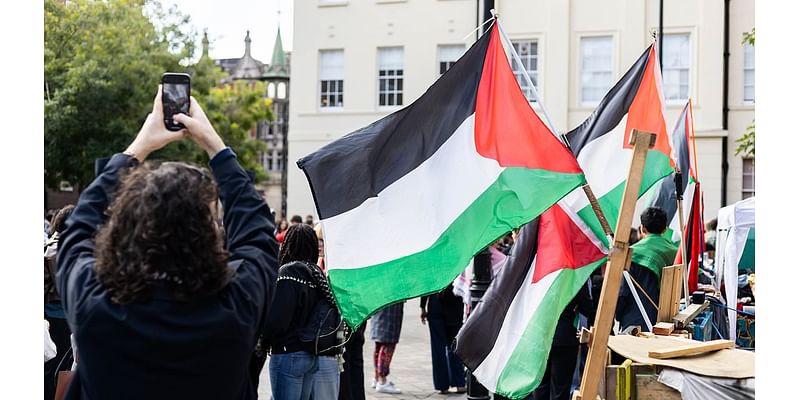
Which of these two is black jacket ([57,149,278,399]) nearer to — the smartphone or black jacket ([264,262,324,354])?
the smartphone

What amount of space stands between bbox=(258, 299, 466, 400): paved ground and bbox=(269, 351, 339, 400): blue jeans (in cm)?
362

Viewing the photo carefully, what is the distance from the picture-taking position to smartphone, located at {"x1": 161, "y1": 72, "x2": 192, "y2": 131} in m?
3.19

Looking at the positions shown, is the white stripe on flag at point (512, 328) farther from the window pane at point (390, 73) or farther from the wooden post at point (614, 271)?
the window pane at point (390, 73)

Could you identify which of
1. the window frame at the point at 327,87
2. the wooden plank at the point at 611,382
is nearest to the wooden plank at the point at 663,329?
the wooden plank at the point at 611,382

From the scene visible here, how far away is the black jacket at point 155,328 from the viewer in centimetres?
278

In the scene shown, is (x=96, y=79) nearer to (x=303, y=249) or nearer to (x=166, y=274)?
(x=303, y=249)

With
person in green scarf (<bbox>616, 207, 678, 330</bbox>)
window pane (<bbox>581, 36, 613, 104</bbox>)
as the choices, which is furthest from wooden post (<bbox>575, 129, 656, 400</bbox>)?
window pane (<bbox>581, 36, 613, 104</bbox>)

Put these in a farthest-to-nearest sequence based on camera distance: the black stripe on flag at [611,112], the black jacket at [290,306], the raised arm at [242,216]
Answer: the black stripe on flag at [611,112] < the black jacket at [290,306] < the raised arm at [242,216]

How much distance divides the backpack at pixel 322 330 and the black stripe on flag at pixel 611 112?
2327mm

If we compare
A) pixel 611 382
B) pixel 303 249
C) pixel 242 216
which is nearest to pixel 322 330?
pixel 303 249

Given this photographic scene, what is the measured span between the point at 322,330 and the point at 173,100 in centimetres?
301

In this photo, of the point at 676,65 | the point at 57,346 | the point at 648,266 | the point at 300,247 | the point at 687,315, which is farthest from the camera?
the point at 676,65

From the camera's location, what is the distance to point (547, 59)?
2803 centimetres

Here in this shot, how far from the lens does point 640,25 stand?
27.2 meters
